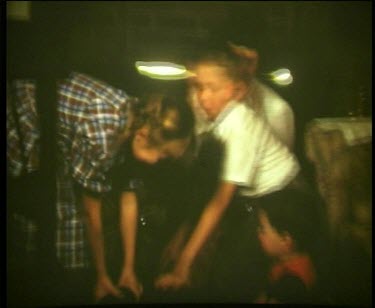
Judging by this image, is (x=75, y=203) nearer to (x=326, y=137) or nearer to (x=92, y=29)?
(x=92, y=29)

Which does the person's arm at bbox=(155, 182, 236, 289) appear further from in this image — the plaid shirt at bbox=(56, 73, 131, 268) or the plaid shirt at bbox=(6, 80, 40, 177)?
the plaid shirt at bbox=(6, 80, 40, 177)

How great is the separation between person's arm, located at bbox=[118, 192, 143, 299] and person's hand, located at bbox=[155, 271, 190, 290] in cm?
17

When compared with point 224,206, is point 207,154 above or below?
above

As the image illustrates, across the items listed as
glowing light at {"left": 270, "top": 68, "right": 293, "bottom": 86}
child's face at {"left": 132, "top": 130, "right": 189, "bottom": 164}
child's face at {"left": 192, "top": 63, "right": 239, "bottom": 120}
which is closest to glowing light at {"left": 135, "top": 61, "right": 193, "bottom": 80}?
child's face at {"left": 192, "top": 63, "right": 239, "bottom": 120}

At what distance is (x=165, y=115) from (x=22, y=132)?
1.03m

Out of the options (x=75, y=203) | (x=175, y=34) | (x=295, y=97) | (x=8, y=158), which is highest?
(x=175, y=34)

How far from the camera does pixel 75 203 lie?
4.09 m

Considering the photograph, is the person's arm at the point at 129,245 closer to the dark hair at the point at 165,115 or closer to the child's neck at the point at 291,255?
the dark hair at the point at 165,115

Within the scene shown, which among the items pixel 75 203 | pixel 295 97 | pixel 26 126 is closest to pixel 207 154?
pixel 295 97

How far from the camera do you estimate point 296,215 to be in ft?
13.5

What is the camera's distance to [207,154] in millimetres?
4148

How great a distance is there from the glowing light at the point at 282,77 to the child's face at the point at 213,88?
276 mm

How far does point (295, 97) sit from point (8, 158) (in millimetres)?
2091

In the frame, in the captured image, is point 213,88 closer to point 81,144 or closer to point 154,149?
point 154,149
